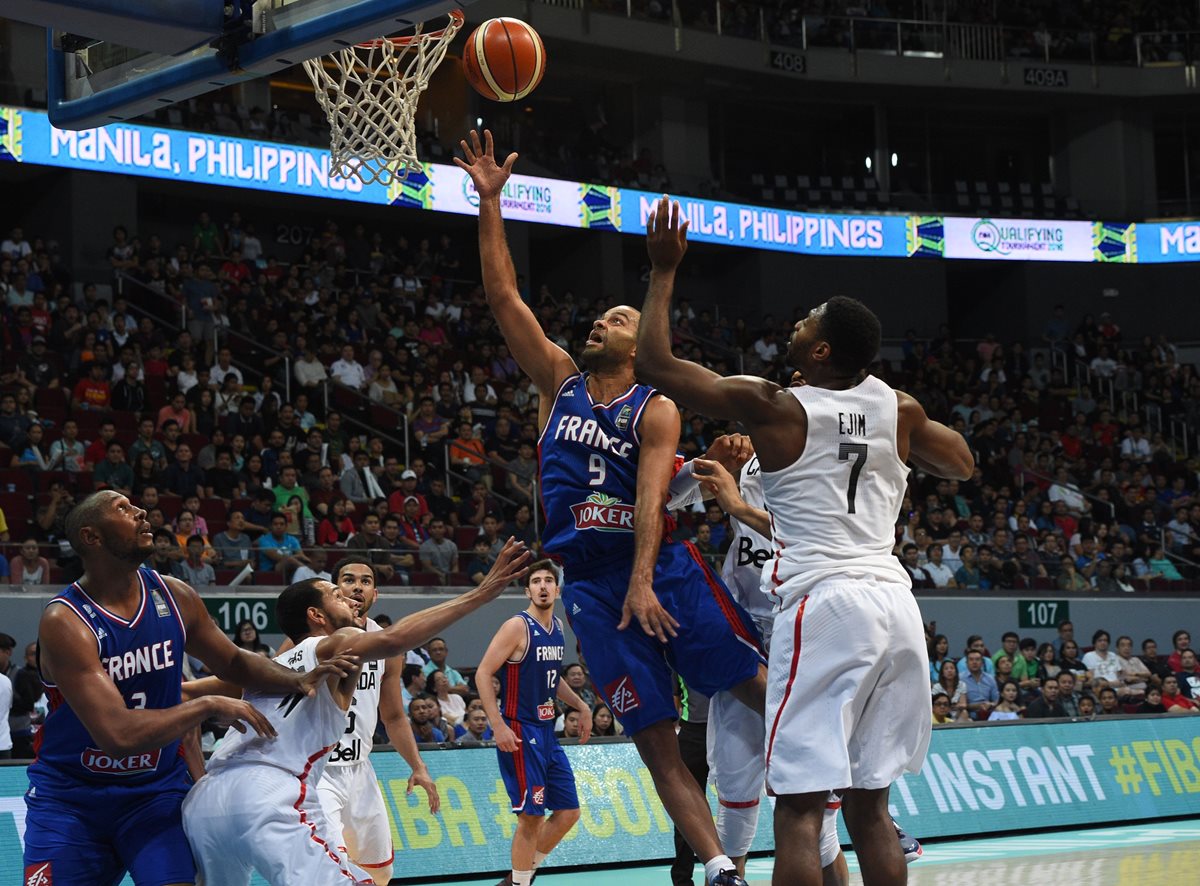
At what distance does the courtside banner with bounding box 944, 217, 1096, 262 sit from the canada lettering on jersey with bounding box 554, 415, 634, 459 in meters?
23.7

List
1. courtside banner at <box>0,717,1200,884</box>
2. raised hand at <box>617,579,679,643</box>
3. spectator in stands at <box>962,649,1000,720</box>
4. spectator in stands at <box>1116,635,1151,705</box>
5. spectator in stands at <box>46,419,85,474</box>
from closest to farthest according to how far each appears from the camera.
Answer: raised hand at <box>617,579,679,643</box> → courtside banner at <box>0,717,1200,884</box> → spectator in stands at <box>46,419,85,474</box> → spectator in stands at <box>962,649,1000,720</box> → spectator in stands at <box>1116,635,1151,705</box>

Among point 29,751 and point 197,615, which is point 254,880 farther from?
point 197,615

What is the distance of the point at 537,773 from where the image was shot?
9266mm

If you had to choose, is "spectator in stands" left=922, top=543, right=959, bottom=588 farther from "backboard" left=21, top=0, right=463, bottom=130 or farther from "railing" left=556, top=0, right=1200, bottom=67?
"backboard" left=21, top=0, right=463, bottom=130

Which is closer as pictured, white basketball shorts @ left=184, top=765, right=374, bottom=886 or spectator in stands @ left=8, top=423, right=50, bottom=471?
white basketball shorts @ left=184, top=765, right=374, bottom=886

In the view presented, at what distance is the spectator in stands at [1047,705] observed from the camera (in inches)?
601

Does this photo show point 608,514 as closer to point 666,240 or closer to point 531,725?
point 666,240

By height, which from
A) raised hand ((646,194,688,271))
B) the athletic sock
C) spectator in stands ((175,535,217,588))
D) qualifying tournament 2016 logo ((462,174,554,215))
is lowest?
the athletic sock

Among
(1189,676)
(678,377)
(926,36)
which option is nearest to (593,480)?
(678,377)

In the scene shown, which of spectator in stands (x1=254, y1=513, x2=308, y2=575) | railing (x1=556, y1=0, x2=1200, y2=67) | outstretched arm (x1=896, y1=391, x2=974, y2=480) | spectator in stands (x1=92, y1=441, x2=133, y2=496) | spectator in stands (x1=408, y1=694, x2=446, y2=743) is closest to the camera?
outstretched arm (x1=896, y1=391, x2=974, y2=480)

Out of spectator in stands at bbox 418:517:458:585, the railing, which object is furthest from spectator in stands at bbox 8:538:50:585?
the railing

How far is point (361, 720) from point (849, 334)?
3695mm

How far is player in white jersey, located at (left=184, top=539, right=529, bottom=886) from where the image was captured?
5023mm

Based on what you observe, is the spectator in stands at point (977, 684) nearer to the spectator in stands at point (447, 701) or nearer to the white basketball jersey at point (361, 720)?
the spectator in stands at point (447, 701)
